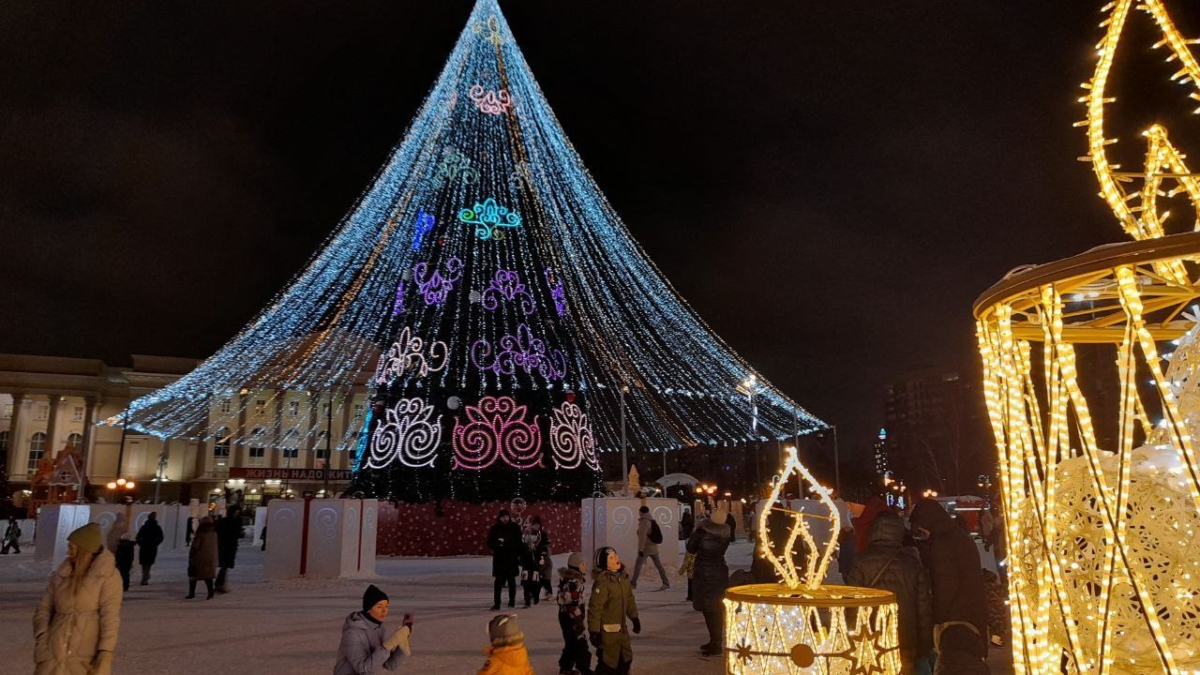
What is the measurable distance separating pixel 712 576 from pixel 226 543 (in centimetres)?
1000

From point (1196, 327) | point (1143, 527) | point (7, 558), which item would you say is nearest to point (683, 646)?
point (1143, 527)

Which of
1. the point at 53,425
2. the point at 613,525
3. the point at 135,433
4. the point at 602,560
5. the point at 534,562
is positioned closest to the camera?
the point at 602,560

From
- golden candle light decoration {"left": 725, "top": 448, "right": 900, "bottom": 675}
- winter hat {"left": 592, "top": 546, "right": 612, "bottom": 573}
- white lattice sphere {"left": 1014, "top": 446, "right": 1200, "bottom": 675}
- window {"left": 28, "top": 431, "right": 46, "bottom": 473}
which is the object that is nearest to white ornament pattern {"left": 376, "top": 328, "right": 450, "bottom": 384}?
winter hat {"left": 592, "top": 546, "right": 612, "bottom": 573}

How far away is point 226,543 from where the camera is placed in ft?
47.0

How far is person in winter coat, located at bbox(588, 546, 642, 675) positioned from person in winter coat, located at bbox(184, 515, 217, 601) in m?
9.31

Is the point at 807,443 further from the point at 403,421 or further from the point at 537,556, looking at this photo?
the point at 537,556

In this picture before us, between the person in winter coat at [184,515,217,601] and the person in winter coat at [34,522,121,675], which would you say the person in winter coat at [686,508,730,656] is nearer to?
the person in winter coat at [34,522,121,675]

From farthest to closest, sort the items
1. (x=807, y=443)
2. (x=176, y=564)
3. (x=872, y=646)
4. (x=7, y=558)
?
(x=807, y=443), (x=7, y=558), (x=176, y=564), (x=872, y=646)

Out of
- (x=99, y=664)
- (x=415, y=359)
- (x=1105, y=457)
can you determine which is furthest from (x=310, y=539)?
(x=1105, y=457)

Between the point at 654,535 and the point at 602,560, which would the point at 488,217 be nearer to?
the point at 654,535

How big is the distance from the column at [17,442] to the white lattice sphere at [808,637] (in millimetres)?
71237

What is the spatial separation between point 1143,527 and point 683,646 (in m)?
5.69

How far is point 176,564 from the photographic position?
2069 centimetres

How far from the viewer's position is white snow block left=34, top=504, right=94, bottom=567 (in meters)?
18.8
